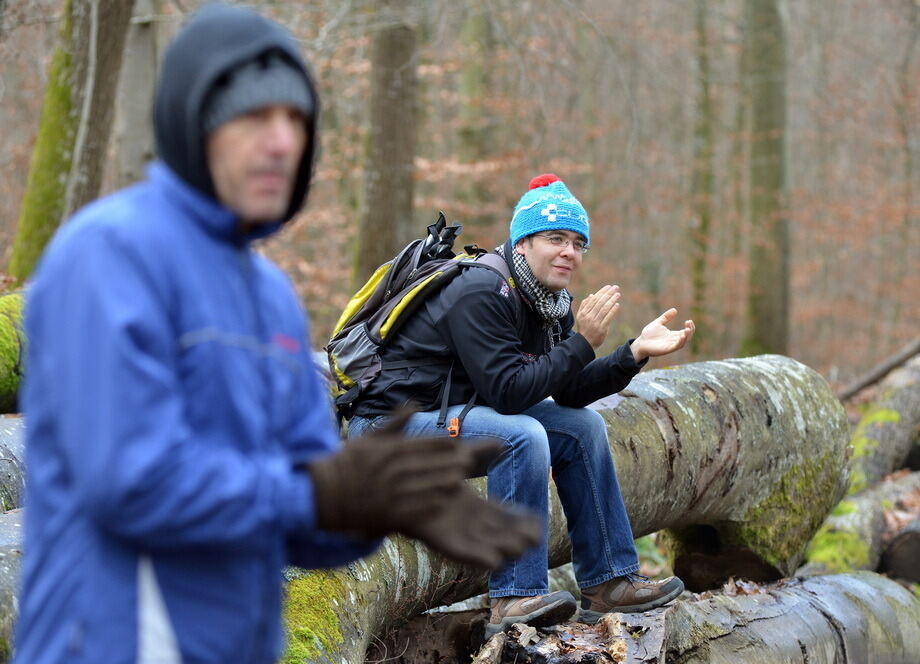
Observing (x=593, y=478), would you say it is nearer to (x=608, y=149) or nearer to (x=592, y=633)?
(x=592, y=633)

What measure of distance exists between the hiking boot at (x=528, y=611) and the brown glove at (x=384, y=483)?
252 centimetres

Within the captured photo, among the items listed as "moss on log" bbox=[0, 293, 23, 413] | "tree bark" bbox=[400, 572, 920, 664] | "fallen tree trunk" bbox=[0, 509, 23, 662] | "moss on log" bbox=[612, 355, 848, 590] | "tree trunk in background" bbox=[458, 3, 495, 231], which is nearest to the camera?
"fallen tree trunk" bbox=[0, 509, 23, 662]

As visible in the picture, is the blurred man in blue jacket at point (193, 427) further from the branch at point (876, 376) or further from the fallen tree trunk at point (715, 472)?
the branch at point (876, 376)

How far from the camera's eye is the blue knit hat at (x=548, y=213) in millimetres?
4484

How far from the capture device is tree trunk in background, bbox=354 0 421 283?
9.77 m

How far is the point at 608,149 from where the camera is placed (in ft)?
70.5

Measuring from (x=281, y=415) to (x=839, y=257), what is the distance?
24113mm

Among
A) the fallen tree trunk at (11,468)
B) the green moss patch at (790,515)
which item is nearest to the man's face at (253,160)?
the fallen tree trunk at (11,468)

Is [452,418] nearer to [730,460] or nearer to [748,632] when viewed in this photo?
[748,632]

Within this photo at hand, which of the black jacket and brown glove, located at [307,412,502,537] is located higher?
brown glove, located at [307,412,502,537]

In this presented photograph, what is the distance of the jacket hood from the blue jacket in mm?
43

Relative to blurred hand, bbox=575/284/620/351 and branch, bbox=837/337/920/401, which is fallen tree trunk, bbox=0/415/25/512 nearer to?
blurred hand, bbox=575/284/620/351

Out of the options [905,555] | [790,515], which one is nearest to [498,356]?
[790,515]

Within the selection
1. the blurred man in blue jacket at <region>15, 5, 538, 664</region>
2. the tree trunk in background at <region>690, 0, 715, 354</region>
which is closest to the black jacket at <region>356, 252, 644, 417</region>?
the blurred man in blue jacket at <region>15, 5, 538, 664</region>
